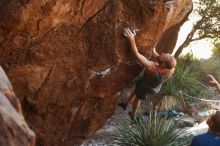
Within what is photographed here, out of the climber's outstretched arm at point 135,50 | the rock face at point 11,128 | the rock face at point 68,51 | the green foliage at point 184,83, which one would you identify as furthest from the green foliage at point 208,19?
the rock face at point 11,128

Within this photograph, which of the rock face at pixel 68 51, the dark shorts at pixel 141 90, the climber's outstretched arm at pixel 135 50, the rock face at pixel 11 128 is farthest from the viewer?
the dark shorts at pixel 141 90

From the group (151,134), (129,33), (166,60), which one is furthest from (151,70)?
(151,134)

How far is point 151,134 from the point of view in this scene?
11.2m

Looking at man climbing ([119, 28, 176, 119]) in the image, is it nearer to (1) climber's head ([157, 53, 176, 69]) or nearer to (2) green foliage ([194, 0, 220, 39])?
(1) climber's head ([157, 53, 176, 69])

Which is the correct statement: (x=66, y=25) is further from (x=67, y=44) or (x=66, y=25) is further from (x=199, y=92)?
(x=199, y=92)

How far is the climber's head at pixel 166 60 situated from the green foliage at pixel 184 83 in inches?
349

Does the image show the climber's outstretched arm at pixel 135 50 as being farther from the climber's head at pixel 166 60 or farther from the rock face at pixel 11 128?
the rock face at pixel 11 128

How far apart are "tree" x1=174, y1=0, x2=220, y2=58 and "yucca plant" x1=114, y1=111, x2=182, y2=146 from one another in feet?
29.7

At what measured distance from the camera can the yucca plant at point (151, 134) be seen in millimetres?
11190

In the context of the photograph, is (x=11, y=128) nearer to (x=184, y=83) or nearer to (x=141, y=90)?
(x=141, y=90)

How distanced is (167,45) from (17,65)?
10049mm

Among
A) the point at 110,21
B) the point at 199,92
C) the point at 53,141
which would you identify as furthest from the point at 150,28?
the point at 199,92

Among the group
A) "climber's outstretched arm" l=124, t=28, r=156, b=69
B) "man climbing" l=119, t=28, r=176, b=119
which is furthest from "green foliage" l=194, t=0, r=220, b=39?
"climber's outstretched arm" l=124, t=28, r=156, b=69

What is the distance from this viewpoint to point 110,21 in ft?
28.9
